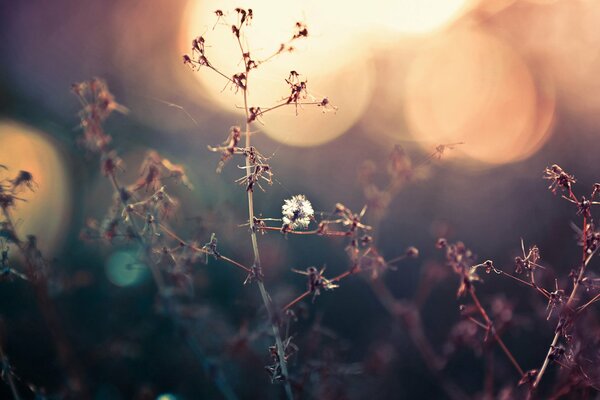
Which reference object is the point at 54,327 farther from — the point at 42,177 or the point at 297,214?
the point at 42,177

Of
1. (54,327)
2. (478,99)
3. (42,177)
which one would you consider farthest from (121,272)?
(478,99)

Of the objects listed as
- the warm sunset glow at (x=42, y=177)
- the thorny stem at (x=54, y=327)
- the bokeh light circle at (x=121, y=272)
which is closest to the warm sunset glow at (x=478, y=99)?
the bokeh light circle at (x=121, y=272)

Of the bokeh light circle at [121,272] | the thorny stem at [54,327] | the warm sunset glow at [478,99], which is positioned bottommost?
the thorny stem at [54,327]

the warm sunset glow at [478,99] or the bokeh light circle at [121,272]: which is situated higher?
the warm sunset glow at [478,99]

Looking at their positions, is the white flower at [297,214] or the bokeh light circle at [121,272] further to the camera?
the bokeh light circle at [121,272]

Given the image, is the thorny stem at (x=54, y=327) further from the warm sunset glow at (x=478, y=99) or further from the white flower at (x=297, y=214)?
the warm sunset glow at (x=478, y=99)

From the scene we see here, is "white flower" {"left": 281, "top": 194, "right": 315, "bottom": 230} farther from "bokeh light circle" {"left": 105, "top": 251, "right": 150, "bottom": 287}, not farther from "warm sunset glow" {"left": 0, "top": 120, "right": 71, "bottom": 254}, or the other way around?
"warm sunset glow" {"left": 0, "top": 120, "right": 71, "bottom": 254}

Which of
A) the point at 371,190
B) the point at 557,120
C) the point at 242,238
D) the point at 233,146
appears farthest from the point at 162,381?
the point at 557,120
